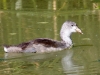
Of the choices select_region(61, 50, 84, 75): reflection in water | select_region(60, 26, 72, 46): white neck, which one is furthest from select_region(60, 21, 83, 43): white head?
select_region(61, 50, 84, 75): reflection in water

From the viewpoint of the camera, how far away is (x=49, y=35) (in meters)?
10.9

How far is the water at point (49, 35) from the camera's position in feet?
27.3

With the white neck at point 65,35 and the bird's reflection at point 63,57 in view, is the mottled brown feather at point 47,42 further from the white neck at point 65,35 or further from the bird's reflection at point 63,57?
the white neck at point 65,35

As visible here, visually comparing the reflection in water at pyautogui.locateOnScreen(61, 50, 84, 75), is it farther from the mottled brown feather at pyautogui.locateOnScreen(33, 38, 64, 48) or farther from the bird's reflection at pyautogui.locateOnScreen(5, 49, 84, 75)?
the mottled brown feather at pyautogui.locateOnScreen(33, 38, 64, 48)

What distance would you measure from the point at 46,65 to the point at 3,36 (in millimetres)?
2371

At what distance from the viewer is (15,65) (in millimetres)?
8531

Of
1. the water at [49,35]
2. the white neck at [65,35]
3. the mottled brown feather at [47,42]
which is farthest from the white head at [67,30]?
the mottled brown feather at [47,42]

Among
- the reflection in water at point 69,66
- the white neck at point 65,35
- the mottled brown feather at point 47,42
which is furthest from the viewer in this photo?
the white neck at point 65,35

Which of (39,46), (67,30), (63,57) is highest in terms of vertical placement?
(67,30)

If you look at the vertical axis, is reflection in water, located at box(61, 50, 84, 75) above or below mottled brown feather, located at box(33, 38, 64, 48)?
below

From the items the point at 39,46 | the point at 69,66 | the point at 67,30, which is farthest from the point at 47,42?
the point at 69,66

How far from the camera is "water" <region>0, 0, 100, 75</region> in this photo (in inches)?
327

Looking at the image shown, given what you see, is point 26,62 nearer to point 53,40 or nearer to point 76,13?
point 53,40

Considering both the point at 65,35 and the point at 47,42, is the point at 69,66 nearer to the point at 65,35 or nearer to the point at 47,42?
the point at 47,42
